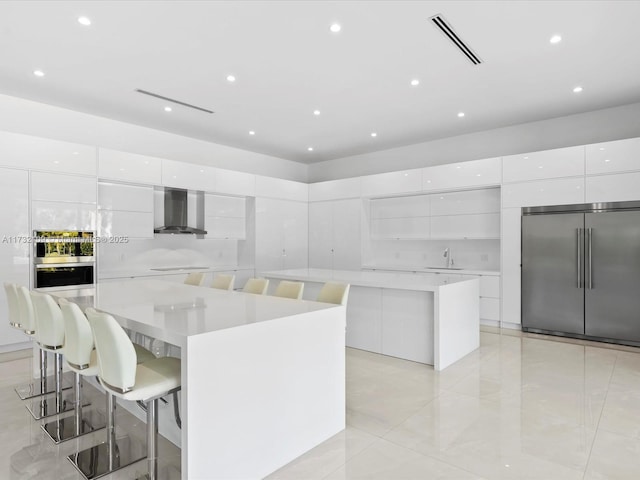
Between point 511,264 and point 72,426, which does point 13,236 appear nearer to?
point 72,426

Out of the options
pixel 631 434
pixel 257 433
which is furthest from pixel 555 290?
pixel 257 433

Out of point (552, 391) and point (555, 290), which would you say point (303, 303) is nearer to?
point (552, 391)

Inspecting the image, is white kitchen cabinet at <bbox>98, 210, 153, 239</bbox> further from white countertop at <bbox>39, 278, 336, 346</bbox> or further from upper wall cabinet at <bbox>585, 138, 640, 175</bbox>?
upper wall cabinet at <bbox>585, 138, 640, 175</bbox>

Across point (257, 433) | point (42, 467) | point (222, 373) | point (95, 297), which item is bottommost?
point (42, 467)

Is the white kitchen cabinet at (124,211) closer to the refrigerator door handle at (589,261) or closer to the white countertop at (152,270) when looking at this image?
the white countertop at (152,270)

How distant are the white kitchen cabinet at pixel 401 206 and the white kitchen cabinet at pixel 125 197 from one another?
4.00 m

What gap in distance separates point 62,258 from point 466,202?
233 inches

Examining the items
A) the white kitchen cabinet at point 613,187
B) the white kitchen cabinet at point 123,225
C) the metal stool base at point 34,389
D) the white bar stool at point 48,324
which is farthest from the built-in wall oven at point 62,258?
the white kitchen cabinet at point 613,187

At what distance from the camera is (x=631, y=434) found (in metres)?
2.51

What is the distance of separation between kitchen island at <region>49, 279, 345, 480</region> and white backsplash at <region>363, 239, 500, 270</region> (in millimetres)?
4591

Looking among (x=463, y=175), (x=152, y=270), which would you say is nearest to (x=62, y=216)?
(x=152, y=270)

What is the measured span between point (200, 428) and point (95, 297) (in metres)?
1.81

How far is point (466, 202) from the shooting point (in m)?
6.32

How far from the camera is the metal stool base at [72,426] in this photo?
2.50m
